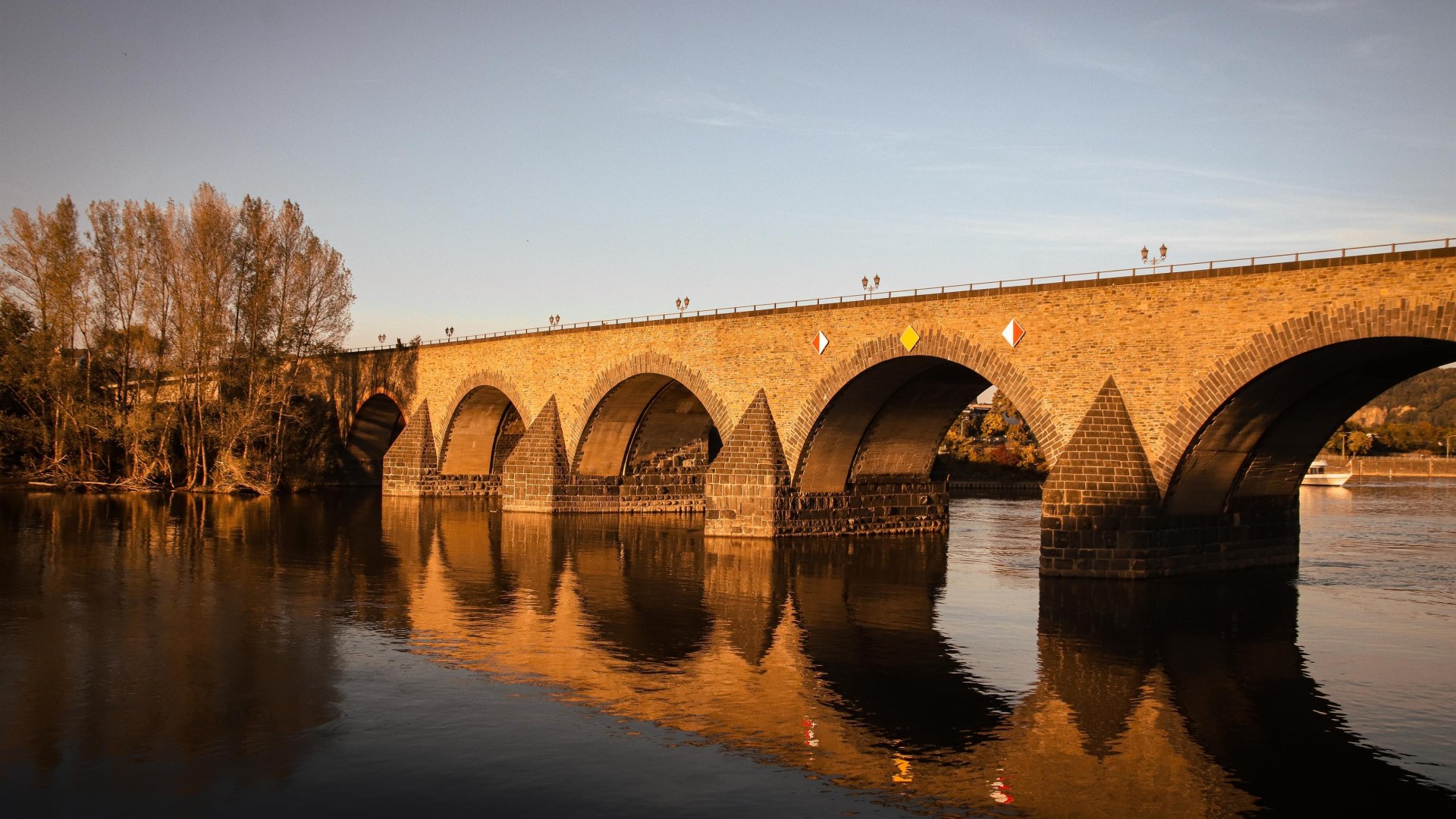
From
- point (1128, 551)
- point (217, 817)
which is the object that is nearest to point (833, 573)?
point (1128, 551)

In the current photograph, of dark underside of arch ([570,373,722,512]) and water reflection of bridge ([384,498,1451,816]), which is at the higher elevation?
dark underside of arch ([570,373,722,512])

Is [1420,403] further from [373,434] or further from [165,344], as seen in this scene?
[165,344]

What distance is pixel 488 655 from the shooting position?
17062 millimetres

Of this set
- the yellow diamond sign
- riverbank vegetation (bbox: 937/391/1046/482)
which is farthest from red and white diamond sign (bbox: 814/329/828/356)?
riverbank vegetation (bbox: 937/391/1046/482)

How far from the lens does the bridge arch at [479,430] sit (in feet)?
166

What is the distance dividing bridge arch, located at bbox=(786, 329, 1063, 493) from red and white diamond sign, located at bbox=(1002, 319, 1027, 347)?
0.63 m

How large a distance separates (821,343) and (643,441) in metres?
13.3

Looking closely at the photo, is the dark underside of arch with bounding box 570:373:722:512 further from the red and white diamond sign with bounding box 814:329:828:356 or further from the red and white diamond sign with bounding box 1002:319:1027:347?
the red and white diamond sign with bounding box 1002:319:1027:347

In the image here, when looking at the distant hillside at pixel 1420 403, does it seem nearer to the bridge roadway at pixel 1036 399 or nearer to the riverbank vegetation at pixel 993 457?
the riverbank vegetation at pixel 993 457

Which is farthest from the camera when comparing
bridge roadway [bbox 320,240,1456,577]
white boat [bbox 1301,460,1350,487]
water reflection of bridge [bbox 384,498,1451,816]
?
white boat [bbox 1301,460,1350,487]

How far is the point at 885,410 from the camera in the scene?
34125mm

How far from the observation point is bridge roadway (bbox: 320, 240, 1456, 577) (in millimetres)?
22906

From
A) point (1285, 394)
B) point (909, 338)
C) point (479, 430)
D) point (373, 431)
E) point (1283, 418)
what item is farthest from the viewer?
point (373, 431)

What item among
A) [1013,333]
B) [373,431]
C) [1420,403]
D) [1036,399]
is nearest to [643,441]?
[1013,333]
